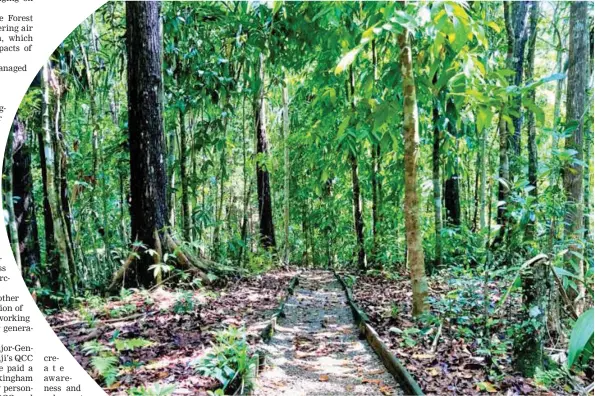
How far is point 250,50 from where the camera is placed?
21.2 feet

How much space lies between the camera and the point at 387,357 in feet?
11.5

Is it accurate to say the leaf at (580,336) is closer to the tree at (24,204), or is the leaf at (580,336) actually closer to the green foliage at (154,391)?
the green foliage at (154,391)

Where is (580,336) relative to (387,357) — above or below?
above

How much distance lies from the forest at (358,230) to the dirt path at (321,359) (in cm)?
3

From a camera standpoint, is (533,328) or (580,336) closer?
(580,336)

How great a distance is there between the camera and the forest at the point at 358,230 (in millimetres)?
3150

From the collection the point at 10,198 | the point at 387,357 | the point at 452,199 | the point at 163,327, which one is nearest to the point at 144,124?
the point at 10,198

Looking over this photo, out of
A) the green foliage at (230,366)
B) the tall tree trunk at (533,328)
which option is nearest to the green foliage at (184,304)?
the green foliage at (230,366)

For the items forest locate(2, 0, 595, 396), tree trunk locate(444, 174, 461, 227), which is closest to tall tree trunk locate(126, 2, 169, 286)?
forest locate(2, 0, 595, 396)

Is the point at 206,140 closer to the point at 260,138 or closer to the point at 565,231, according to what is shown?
the point at 260,138

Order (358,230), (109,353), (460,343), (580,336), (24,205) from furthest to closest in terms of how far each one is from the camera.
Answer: (358,230)
(24,205)
(460,343)
(109,353)
(580,336)

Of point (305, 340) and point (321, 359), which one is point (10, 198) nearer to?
point (305, 340)

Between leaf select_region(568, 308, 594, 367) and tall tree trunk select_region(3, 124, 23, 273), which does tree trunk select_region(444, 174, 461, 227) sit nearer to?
tall tree trunk select_region(3, 124, 23, 273)

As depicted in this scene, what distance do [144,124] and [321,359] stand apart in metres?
4.08
